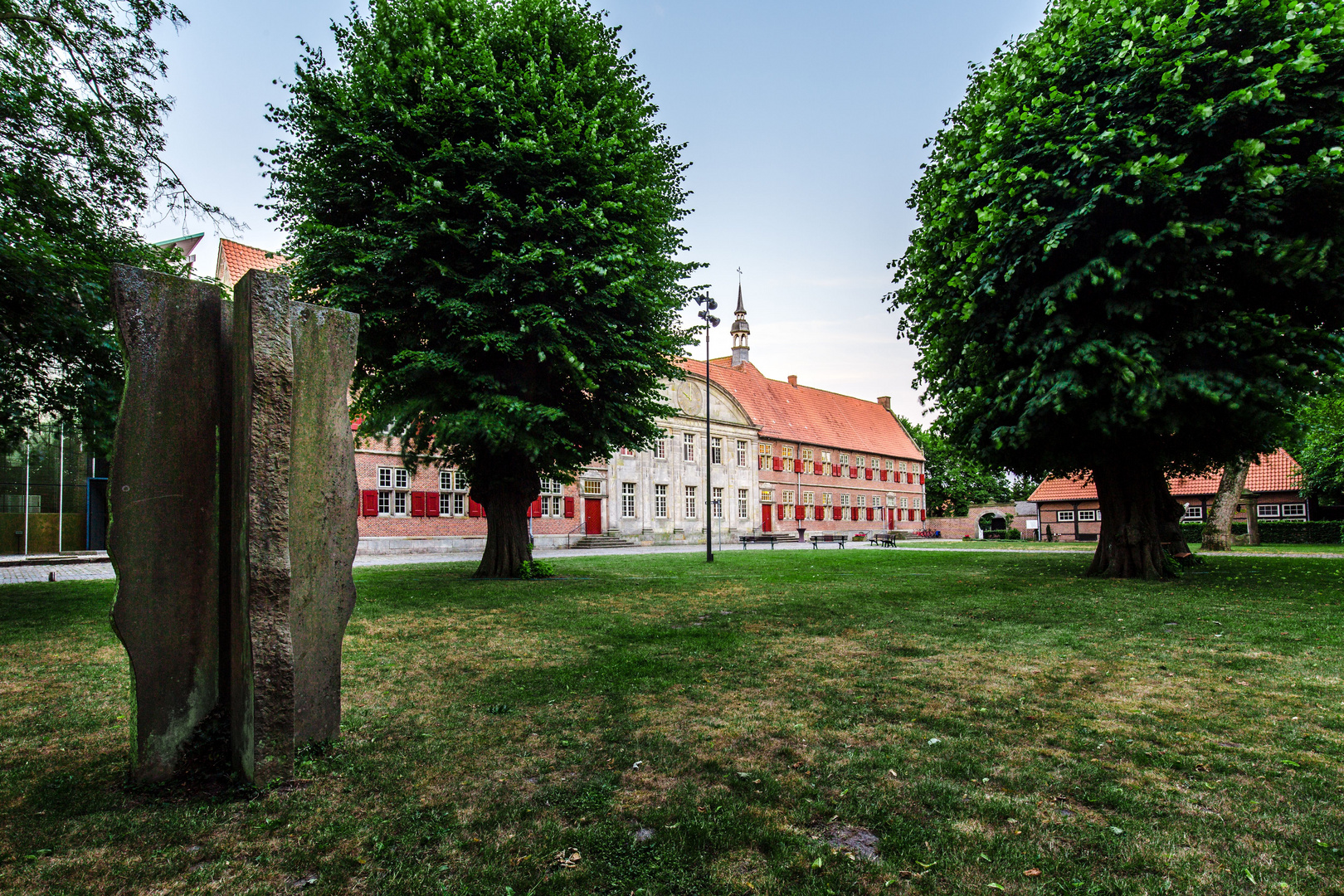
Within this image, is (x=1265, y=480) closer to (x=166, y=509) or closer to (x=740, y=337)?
(x=740, y=337)

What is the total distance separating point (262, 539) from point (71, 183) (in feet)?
30.2

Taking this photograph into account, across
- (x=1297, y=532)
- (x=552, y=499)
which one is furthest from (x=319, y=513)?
(x=1297, y=532)

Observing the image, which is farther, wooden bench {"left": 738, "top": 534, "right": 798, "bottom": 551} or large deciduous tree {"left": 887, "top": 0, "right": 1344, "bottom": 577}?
wooden bench {"left": 738, "top": 534, "right": 798, "bottom": 551}

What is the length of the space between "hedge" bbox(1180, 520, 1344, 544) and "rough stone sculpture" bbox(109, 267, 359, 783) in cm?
3787

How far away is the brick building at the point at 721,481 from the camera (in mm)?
29547

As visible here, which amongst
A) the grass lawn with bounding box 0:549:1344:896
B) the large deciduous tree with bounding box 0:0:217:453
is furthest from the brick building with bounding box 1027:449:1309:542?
the large deciduous tree with bounding box 0:0:217:453

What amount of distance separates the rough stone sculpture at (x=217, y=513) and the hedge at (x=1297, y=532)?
37.9m

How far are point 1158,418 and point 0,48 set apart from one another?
1670 cm

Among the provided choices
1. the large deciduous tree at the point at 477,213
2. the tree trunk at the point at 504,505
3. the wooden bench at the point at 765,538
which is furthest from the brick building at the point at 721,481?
the large deciduous tree at the point at 477,213

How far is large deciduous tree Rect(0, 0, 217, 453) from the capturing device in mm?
8359

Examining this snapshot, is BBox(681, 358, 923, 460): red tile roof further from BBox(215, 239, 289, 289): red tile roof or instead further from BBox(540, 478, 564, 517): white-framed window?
BBox(215, 239, 289, 289): red tile roof

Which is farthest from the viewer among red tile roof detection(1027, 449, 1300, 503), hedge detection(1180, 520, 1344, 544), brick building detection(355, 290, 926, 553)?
red tile roof detection(1027, 449, 1300, 503)

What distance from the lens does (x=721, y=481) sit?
44312 mm

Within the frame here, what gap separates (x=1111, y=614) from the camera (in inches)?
354
